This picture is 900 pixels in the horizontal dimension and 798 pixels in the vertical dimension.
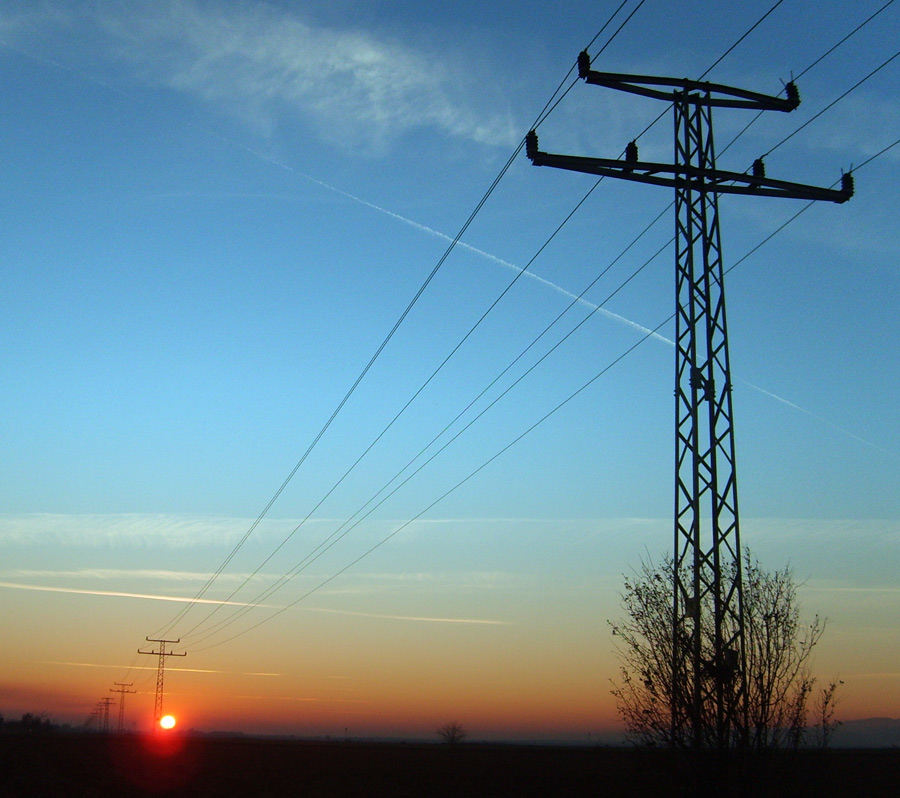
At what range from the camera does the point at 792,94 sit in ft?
61.7

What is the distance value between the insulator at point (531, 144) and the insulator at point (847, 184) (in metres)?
6.78

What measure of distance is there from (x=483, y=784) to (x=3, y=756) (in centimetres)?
3964

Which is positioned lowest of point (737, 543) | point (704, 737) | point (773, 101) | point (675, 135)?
point (704, 737)

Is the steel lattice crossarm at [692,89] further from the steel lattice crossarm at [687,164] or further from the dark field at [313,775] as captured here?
the dark field at [313,775]

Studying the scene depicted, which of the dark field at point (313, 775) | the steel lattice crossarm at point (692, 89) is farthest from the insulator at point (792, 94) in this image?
the dark field at point (313, 775)

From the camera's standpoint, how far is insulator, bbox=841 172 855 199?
1844 cm

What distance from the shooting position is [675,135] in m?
17.8

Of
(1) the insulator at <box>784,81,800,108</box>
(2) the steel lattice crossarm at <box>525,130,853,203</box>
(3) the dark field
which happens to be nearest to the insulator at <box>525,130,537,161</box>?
(2) the steel lattice crossarm at <box>525,130,853,203</box>

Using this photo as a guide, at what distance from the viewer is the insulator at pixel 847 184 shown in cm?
1844

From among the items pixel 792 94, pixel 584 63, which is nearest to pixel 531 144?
pixel 584 63

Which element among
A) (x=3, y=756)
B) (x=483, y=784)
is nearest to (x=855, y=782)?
(x=483, y=784)

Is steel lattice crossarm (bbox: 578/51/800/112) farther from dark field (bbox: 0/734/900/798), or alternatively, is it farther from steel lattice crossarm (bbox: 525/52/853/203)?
dark field (bbox: 0/734/900/798)

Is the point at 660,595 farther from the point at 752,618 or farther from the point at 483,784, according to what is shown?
the point at 483,784

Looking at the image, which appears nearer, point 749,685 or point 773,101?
point 749,685
